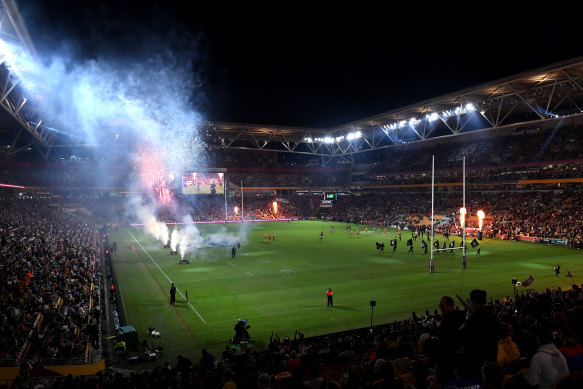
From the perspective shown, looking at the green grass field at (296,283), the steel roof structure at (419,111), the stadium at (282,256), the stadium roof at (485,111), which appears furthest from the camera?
the stadium roof at (485,111)

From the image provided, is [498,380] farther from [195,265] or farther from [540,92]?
[540,92]

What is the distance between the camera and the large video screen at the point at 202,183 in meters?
68.7

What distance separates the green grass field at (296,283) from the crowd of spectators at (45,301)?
2.32m

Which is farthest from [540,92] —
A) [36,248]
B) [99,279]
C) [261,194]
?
[261,194]

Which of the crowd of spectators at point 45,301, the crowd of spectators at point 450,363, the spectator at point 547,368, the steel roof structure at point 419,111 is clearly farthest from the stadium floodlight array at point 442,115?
the spectator at point 547,368

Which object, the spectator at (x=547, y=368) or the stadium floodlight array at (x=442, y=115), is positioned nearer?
the spectator at (x=547, y=368)

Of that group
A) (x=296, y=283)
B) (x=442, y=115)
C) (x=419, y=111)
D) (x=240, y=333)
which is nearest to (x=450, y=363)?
(x=240, y=333)

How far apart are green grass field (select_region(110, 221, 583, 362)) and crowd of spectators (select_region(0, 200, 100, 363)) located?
232 cm

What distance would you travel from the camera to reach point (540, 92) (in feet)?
142

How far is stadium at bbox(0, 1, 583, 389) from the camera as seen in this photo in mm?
7700

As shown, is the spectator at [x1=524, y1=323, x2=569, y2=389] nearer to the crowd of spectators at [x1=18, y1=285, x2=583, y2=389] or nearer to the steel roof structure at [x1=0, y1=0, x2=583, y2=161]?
the crowd of spectators at [x1=18, y1=285, x2=583, y2=389]

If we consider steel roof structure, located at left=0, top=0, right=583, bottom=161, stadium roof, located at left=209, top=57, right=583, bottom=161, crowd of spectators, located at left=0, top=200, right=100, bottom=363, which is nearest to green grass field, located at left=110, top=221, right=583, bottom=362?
crowd of spectators, located at left=0, top=200, right=100, bottom=363

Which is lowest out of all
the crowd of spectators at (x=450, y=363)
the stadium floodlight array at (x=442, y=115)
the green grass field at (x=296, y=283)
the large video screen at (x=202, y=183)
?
the green grass field at (x=296, y=283)

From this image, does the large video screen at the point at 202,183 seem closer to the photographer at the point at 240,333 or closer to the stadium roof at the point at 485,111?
the stadium roof at the point at 485,111
